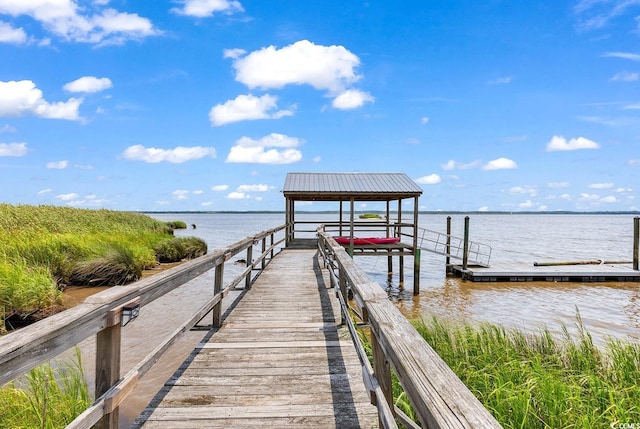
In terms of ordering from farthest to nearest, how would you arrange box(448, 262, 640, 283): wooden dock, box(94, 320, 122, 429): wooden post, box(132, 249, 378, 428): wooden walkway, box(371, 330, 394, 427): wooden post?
box(448, 262, 640, 283): wooden dock, box(132, 249, 378, 428): wooden walkway, box(94, 320, 122, 429): wooden post, box(371, 330, 394, 427): wooden post

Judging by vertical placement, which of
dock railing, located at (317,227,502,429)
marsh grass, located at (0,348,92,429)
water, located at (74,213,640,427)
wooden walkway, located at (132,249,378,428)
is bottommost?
water, located at (74,213,640,427)

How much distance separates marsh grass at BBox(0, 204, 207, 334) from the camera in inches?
310

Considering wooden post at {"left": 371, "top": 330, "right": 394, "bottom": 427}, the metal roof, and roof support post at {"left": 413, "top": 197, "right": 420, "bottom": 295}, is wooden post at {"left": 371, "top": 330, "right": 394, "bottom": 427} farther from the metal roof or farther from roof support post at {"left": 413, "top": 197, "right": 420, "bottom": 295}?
roof support post at {"left": 413, "top": 197, "right": 420, "bottom": 295}

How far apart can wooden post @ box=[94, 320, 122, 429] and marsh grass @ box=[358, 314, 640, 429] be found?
206 centimetres

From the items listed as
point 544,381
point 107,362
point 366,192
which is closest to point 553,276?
point 366,192

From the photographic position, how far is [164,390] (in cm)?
333

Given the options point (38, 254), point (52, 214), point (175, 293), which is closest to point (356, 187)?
point (175, 293)

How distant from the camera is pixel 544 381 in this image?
392cm

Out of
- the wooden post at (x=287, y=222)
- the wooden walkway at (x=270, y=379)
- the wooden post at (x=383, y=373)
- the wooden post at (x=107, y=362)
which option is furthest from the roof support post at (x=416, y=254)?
the wooden post at (x=107, y=362)

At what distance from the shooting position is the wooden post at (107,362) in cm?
232

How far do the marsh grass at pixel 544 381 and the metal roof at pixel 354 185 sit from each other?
774 centimetres

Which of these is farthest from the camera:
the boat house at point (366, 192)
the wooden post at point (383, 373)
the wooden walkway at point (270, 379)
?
the boat house at point (366, 192)

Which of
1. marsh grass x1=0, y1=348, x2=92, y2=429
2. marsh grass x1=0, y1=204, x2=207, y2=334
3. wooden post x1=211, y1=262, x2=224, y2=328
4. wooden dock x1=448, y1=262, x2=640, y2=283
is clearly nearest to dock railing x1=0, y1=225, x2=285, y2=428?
marsh grass x1=0, y1=348, x2=92, y2=429

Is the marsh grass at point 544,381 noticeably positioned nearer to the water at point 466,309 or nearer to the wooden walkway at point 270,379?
the wooden walkway at point 270,379
